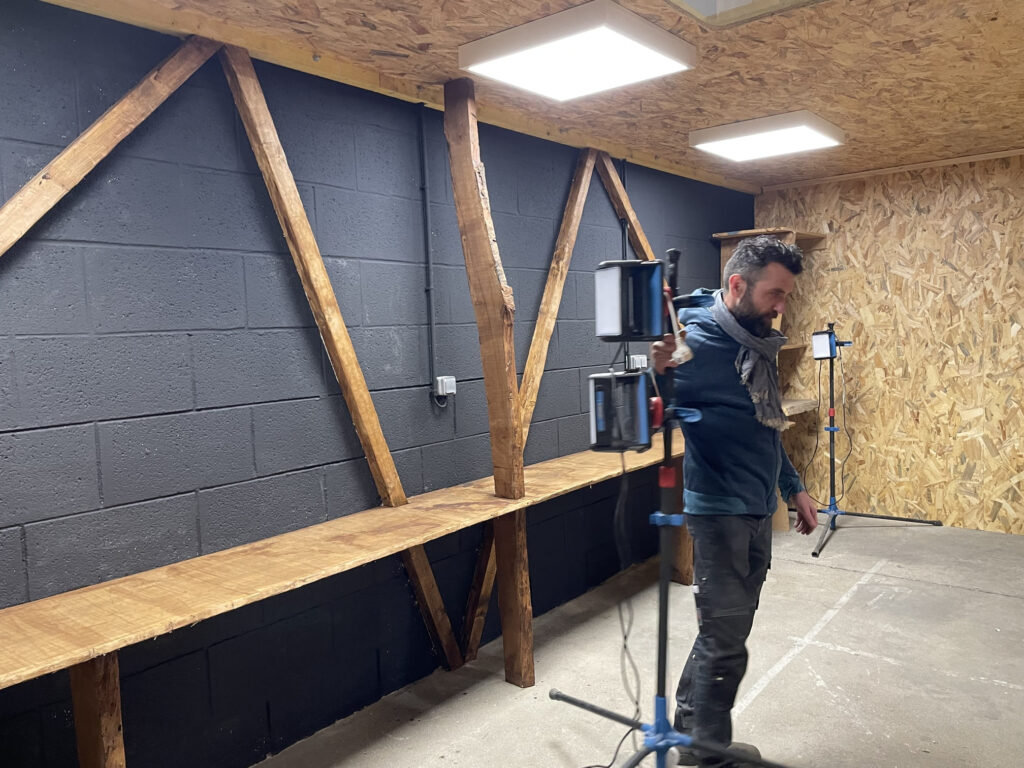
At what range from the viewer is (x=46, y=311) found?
6.20ft

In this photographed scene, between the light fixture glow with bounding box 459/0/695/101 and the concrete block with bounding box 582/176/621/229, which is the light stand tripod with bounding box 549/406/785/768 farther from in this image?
the concrete block with bounding box 582/176/621/229

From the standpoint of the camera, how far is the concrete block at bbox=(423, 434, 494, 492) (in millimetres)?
2914

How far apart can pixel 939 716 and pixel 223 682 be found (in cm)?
230

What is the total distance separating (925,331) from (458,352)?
333 cm

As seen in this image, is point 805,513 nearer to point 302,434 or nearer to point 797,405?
point 302,434

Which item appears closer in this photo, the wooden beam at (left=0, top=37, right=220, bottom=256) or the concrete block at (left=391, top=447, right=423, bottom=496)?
the wooden beam at (left=0, top=37, right=220, bottom=256)

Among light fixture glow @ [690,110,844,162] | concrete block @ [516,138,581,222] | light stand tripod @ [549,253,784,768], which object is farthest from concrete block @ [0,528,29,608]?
light fixture glow @ [690,110,844,162]

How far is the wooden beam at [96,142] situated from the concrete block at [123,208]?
1.9 inches

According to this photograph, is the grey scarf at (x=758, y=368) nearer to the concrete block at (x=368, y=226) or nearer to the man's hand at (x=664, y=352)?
the man's hand at (x=664, y=352)

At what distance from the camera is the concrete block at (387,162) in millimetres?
2646

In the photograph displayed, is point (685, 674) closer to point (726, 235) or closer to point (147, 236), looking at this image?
point (147, 236)

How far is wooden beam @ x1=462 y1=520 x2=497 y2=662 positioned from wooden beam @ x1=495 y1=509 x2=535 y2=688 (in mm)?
240

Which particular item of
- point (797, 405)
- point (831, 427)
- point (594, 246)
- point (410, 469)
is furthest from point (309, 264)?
point (831, 427)

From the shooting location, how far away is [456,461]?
3025mm
